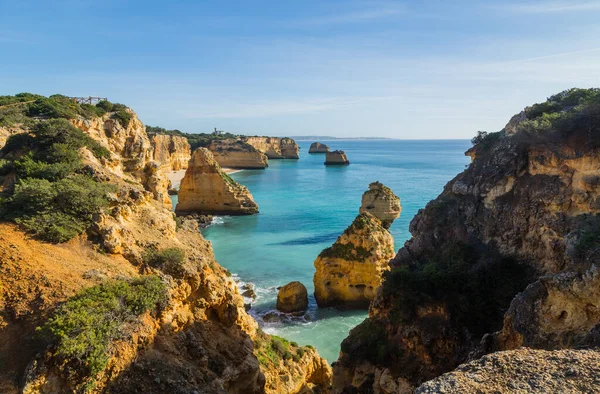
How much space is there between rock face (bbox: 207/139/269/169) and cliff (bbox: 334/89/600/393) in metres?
89.5

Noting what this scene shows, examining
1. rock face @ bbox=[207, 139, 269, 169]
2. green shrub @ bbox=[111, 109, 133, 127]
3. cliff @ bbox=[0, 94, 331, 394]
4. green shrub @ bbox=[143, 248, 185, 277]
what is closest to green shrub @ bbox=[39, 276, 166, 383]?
cliff @ bbox=[0, 94, 331, 394]

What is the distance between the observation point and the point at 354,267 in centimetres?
2344

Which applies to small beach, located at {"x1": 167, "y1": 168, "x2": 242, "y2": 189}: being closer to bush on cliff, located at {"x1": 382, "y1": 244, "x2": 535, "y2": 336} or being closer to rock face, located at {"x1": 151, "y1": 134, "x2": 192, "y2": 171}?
rock face, located at {"x1": 151, "y1": 134, "x2": 192, "y2": 171}

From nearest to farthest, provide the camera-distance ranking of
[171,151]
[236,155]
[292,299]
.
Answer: [292,299] < [171,151] < [236,155]

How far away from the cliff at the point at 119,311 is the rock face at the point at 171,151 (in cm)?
4969

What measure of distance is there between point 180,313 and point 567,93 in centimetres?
1635

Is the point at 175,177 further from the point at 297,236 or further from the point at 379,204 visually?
the point at 379,204

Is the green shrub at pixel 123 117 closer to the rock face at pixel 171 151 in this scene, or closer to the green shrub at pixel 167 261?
the green shrub at pixel 167 261

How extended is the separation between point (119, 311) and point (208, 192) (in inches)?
1521

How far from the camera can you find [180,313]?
421 inches

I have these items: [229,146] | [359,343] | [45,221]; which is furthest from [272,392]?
[229,146]

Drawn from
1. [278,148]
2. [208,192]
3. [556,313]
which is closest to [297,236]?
[208,192]

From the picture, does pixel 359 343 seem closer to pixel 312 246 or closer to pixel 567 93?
pixel 567 93

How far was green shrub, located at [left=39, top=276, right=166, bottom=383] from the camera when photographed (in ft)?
25.7
